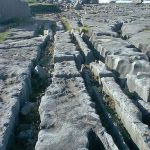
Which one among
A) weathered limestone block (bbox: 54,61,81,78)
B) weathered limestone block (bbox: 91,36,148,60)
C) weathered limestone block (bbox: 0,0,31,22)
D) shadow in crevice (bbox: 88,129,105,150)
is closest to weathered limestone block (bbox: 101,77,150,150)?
shadow in crevice (bbox: 88,129,105,150)

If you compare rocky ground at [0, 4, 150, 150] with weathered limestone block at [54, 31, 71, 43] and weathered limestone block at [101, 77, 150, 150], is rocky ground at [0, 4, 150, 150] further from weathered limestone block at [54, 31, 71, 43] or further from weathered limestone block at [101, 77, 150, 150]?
weathered limestone block at [54, 31, 71, 43]

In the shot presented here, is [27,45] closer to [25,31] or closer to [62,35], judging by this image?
[62,35]

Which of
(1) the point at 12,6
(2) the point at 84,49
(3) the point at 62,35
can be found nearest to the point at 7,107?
(2) the point at 84,49

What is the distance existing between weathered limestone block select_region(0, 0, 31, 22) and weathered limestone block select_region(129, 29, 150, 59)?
31.0 ft

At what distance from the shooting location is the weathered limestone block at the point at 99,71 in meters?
9.55

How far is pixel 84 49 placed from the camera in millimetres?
12836

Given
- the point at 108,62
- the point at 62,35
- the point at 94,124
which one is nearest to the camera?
the point at 94,124

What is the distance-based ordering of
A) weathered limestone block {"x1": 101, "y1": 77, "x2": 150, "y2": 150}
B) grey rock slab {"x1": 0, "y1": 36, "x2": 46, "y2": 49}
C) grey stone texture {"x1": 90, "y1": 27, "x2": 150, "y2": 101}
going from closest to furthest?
1. weathered limestone block {"x1": 101, "y1": 77, "x2": 150, "y2": 150}
2. grey stone texture {"x1": 90, "y1": 27, "x2": 150, "y2": 101}
3. grey rock slab {"x1": 0, "y1": 36, "x2": 46, "y2": 49}

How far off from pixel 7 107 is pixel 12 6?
16.2 m

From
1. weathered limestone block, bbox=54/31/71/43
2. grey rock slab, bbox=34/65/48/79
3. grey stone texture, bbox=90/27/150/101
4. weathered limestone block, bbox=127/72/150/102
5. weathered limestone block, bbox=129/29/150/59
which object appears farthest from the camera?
weathered limestone block, bbox=54/31/71/43

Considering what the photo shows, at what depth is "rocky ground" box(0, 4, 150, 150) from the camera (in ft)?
20.4

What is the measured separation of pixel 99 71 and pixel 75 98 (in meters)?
2.29

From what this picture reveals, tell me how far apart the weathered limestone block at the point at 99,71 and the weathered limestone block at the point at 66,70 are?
61 centimetres

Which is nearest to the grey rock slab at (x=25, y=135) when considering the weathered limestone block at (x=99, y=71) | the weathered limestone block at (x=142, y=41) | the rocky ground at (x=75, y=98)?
the rocky ground at (x=75, y=98)
